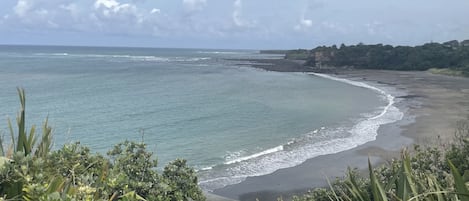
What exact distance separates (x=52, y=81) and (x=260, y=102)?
25063mm

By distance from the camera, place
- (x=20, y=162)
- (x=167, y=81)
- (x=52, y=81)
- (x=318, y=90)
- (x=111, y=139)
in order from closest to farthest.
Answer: (x=20, y=162) → (x=111, y=139) → (x=318, y=90) → (x=52, y=81) → (x=167, y=81)

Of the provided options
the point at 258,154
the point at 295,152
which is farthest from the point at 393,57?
the point at 258,154

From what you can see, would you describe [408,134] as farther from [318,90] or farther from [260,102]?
[318,90]

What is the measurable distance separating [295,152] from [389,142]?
527 cm

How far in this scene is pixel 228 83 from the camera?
51156 millimetres

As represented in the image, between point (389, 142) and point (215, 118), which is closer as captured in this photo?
point (389, 142)

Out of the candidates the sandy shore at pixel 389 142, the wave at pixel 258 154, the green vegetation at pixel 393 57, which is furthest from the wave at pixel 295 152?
the green vegetation at pixel 393 57

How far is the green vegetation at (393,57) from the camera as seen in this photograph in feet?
236

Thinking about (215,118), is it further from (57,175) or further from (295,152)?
(57,175)

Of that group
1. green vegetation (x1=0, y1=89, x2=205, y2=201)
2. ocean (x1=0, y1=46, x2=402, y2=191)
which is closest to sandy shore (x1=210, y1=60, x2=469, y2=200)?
ocean (x1=0, y1=46, x2=402, y2=191)

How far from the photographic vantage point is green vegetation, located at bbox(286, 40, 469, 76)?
236 feet

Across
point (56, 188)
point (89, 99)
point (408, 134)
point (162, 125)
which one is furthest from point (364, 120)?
point (56, 188)

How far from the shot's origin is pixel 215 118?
29266 mm

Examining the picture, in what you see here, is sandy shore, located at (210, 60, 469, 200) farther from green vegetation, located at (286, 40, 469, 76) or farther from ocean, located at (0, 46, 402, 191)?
green vegetation, located at (286, 40, 469, 76)
